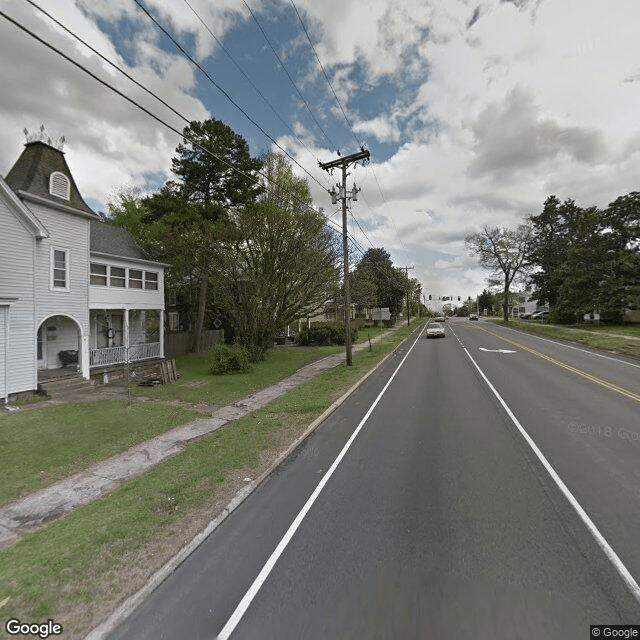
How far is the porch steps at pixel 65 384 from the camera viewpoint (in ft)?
45.0

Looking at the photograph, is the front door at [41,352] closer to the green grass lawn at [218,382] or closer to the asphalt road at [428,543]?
the green grass lawn at [218,382]

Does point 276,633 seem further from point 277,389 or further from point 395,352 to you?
point 395,352

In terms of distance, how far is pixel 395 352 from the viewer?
83.4ft

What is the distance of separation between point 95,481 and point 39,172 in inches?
573

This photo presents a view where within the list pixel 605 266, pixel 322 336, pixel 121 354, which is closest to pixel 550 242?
pixel 605 266

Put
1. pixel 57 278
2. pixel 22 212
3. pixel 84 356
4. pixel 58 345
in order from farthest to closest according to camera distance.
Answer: pixel 58 345
pixel 84 356
pixel 57 278
pixel 22 212

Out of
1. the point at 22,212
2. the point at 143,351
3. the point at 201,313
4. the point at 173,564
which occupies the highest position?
the point at 22,212

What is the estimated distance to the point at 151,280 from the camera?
2127 centimetres

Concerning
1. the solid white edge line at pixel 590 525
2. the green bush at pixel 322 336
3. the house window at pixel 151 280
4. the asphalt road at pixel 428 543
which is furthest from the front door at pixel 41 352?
the green bush at pixel 322 336

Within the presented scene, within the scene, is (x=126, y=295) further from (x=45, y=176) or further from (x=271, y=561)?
(x=271, y=561)

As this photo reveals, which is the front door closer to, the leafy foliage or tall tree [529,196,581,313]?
the leafy foliage

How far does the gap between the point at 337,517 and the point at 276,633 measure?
1.89m

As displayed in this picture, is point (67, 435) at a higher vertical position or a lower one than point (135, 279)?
lower

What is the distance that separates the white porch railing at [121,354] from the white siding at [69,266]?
1.58 meters
